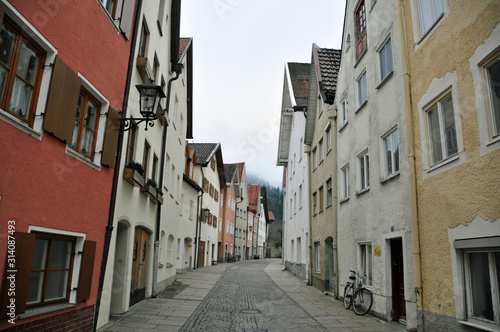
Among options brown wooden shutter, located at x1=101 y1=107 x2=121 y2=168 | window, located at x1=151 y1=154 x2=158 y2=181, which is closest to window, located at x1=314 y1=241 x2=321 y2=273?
window, located at x1=151 y1=154 x2=158 y2=181

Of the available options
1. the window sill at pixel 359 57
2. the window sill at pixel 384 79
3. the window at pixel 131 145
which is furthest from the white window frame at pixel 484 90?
the window at pixel 131 145

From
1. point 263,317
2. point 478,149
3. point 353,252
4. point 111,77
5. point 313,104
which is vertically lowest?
point 263,317

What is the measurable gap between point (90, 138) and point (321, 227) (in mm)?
12693

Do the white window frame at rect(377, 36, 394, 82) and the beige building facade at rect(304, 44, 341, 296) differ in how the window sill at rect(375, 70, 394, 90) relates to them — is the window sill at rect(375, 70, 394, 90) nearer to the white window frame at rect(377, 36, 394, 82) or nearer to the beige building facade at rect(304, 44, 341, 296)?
the white window frame at rect(377, 36, 394, 82)

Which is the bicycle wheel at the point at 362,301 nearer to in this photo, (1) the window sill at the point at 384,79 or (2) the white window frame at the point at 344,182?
(2) the white window frame at the point at 344,182

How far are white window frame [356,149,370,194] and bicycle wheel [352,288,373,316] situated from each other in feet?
9.94

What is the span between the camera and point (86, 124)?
24.2 feet

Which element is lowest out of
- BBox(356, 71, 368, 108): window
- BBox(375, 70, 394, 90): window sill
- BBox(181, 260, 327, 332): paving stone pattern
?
BBox(181, 260, 327, 332): paving stone pattern

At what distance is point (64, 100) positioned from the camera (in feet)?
20.1

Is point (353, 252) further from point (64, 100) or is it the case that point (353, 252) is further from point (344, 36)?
point (64, 100)

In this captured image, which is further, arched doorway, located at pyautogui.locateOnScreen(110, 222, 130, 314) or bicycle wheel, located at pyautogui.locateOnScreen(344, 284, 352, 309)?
bicycle wheel, located at pyautogui.locateOnScreen(344, 284, 352, 309)

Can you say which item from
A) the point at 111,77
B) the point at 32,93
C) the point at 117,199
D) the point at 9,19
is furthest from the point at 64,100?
the point at 117,199

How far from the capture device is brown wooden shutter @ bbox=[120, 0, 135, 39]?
8.57 meters

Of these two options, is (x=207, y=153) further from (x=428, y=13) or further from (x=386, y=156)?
(x=428, y=13)
